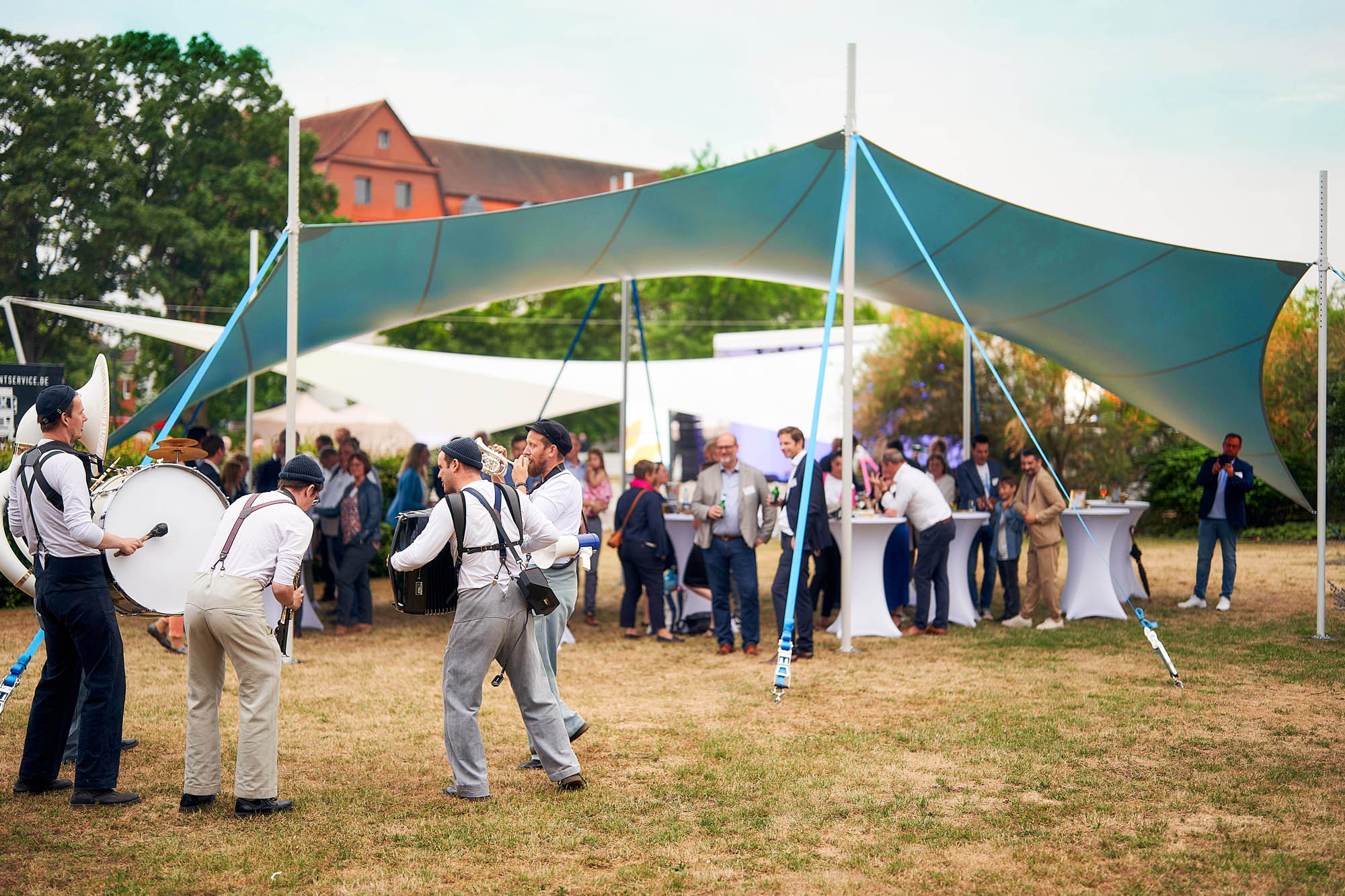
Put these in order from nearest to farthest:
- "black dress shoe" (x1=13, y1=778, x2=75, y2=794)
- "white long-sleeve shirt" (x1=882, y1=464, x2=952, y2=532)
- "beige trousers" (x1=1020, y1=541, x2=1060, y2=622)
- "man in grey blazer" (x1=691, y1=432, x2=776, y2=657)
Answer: "black dress shoe" (x1=13, y1=778, x2=75, y2=794) → "man in grey blazer" (x1=691, y1=432, x2=776, y2=657) → "white long-sleeve shirt" (x1=882, y1=464, x2=952, y2=532) → "beige trousers" (x1=1020, y1=541, x2=1060, y2=622)

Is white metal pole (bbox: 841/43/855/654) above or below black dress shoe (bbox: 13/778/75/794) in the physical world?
above

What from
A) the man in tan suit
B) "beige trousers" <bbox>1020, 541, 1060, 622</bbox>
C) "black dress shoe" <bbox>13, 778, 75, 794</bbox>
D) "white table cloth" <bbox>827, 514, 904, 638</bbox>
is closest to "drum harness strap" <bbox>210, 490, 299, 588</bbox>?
"black dress shoe" <bbox>13, 778, 75, 794</bbox>

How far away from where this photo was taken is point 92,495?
449 cm

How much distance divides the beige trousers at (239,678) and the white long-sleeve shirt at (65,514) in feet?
1.74

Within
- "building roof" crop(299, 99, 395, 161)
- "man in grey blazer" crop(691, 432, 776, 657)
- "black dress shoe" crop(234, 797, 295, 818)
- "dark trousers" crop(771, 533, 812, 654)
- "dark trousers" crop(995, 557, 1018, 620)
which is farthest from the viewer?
"building roof" crop(299, 99, 395, 161)

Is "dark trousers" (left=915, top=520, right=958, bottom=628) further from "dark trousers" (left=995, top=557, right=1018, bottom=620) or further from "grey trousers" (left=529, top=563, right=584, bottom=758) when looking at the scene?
"grey trousers" (left=529, top=563, right=584, bottom=758)

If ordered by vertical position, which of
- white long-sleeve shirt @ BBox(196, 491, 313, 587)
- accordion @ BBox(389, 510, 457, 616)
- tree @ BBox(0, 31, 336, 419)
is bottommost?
accordion @ BBox(389, 510, 457, 616)

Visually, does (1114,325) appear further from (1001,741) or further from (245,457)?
(245,457)

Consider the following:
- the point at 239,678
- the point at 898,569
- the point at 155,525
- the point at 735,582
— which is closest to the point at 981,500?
the point at 898,569

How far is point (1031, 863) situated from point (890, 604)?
18.2 feet

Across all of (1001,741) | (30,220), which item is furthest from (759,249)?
(30,220)

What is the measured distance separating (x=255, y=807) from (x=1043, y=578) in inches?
243

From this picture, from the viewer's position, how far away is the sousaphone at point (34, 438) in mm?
4461

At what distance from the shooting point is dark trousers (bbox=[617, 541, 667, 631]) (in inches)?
312
